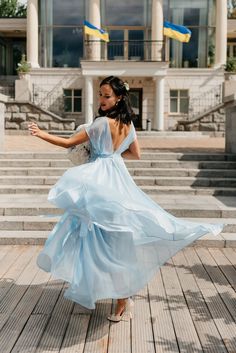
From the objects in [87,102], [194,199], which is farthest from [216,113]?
[194,199]

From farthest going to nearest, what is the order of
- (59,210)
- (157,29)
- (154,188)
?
(157,29), (154,188), (59,210)

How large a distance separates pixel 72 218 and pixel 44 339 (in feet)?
3.08

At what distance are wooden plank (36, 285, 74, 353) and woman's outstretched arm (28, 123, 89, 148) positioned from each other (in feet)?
4.62

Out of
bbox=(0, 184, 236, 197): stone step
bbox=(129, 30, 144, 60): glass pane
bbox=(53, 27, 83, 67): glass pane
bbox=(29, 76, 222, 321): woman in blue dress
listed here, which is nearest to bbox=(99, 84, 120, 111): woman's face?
bbox=(29, 76, 222, 321): woman in blue dress

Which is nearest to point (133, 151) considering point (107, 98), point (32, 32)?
point (107, 98)

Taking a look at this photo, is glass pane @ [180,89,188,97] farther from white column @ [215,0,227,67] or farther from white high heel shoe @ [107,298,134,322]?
white high heel shoe @ [107,298,134,322]

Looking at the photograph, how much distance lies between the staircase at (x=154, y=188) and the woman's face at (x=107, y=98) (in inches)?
116

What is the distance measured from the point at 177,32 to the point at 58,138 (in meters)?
23.4

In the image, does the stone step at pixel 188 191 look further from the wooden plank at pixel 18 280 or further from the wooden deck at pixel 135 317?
the wooden deck at pixel 135 317

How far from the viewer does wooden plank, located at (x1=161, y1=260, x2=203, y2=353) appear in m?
3.23

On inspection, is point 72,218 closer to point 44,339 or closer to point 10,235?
point 44,339

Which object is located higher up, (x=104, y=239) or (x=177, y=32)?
(x=177, y=32)

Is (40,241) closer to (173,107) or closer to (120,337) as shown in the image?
(120,337)

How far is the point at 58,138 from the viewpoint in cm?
352
